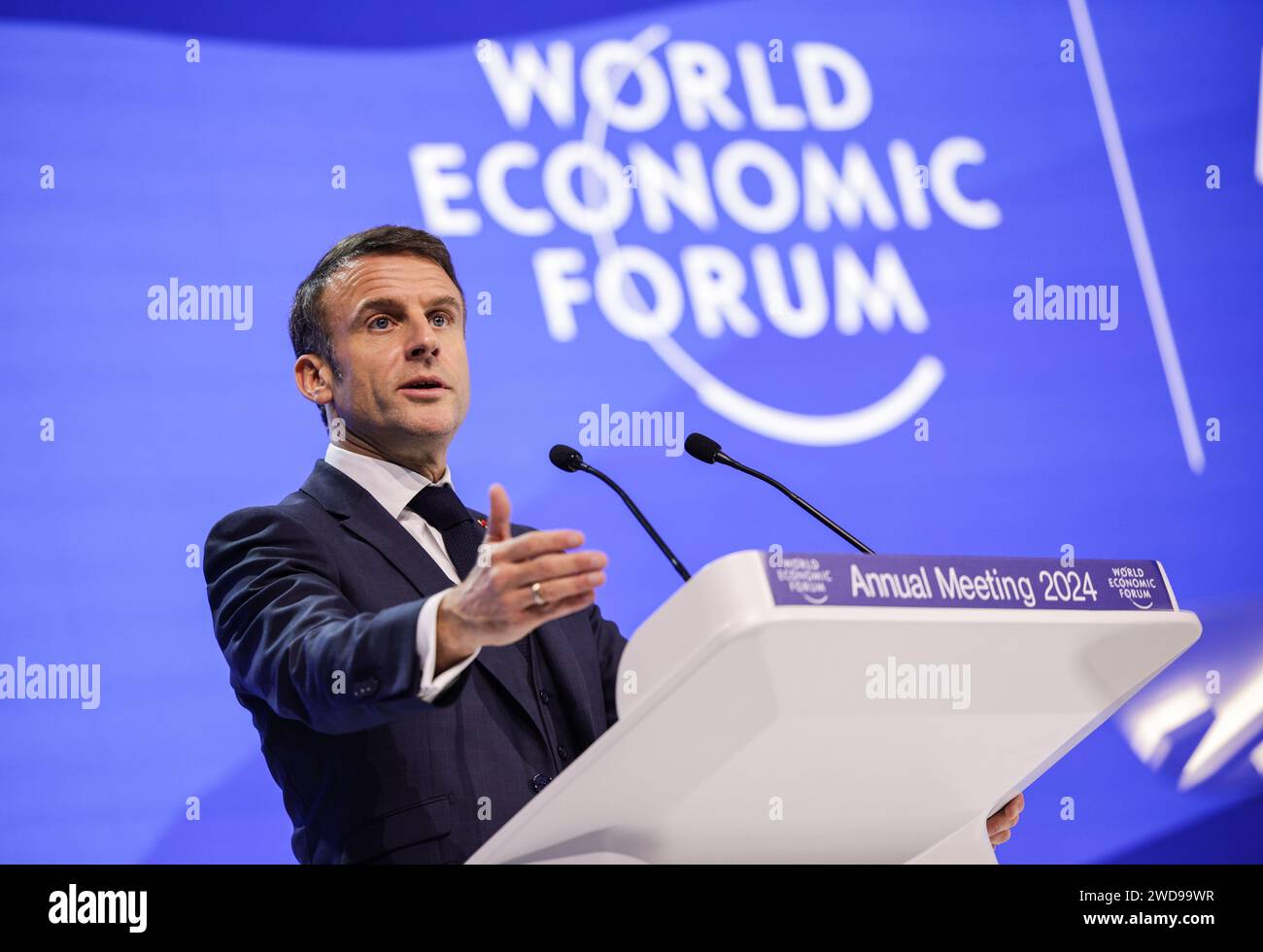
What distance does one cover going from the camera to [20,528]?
3559 millimetres

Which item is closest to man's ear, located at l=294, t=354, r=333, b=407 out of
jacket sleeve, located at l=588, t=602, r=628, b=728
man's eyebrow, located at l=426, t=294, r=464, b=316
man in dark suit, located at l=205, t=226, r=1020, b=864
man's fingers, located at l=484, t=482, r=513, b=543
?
man in dark suit, located at l=205, t=226, r=1020, b=864

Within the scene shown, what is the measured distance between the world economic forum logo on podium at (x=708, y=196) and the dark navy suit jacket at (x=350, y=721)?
1.44 m

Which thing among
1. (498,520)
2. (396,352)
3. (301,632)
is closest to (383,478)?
(396,352)

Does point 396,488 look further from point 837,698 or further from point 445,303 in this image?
point 837,698

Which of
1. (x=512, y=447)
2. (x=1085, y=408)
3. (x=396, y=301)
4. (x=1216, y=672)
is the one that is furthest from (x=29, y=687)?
(x=1216, y=672)

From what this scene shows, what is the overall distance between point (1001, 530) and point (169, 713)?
240 cm

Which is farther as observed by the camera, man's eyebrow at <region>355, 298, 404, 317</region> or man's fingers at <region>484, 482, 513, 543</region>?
man's eyebrow at <region>355, 298, 404, 317</region>

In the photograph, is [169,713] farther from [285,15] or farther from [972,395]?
[972,395]

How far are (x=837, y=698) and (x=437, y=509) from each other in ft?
4.42

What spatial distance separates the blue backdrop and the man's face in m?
0.95

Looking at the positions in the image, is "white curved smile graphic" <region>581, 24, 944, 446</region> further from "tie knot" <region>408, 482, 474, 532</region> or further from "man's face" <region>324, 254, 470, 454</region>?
"tie knot" <region>408, 482, 474, 532</region>

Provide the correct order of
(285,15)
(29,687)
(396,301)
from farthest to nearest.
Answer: (285,15), (29,687), (396,301)

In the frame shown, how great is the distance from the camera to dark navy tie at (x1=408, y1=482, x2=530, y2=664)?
99.1 inches

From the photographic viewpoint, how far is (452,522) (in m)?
2.56
